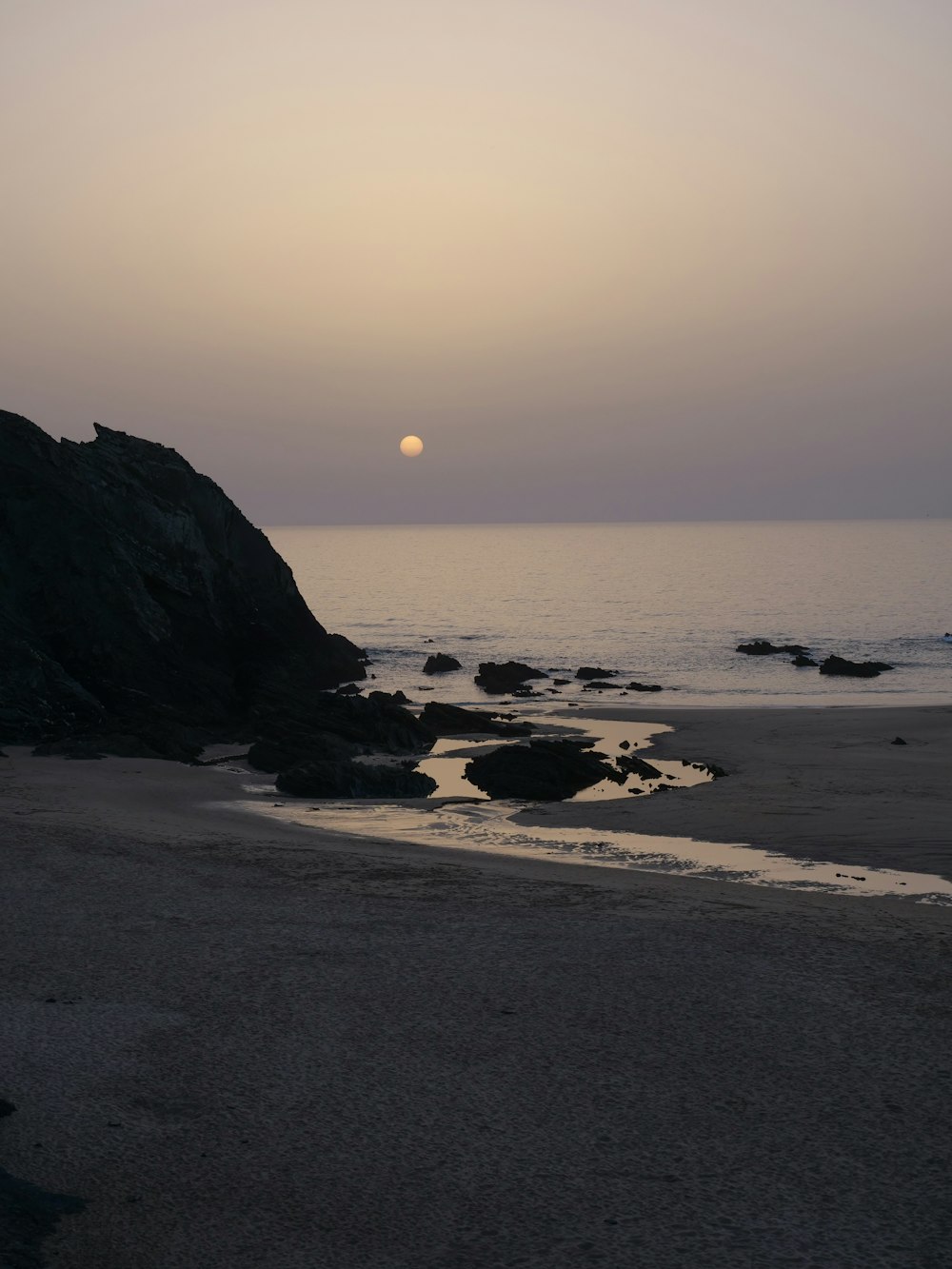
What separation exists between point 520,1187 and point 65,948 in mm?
6727

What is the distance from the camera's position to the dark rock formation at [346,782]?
1032 inches

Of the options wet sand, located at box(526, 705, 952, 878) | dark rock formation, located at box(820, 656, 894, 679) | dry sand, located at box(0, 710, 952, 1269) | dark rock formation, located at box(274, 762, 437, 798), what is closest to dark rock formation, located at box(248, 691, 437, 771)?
dark rock formation, located at box(274, 762, 437, 798)

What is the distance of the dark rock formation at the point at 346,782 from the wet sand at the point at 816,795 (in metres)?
3.75

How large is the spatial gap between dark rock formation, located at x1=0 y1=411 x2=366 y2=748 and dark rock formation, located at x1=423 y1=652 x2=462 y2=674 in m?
22.8

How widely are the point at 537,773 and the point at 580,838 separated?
19.5 feet

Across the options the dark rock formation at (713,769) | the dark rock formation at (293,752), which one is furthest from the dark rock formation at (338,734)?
the dark rock formation at (713,769)

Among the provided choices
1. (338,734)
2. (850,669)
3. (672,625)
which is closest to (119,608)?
(338,734)

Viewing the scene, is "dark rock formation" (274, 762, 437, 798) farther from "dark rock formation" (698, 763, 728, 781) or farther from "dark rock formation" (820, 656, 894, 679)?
"dark rock formation" (820, 656, 894, 679)

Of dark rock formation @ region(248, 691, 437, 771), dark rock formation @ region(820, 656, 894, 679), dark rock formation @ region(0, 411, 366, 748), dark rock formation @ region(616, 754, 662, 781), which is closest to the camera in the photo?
dark rock formation @ region(616, 754, 662, 781)

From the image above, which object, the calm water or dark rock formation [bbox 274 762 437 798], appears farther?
the calm water

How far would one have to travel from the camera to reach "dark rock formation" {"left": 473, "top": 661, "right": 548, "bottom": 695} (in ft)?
190

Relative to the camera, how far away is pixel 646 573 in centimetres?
19562

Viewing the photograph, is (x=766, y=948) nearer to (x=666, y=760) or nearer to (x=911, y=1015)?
(x=911, y=1015)

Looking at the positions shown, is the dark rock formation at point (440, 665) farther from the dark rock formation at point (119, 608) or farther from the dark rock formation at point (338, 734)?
the dark rock formation at point (338, 734)
